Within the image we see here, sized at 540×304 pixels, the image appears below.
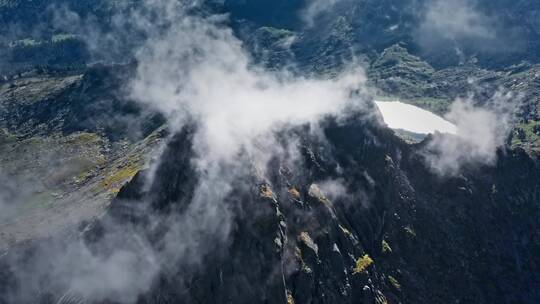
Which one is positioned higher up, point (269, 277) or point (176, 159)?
point (176, 159)

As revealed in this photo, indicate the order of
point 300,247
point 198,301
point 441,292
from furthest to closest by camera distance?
point 441,292 → point 300,247 → point 198,301

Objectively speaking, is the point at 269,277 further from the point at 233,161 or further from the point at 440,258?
the point at 440,258

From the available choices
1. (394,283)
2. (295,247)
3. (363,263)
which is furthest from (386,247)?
(295,247)

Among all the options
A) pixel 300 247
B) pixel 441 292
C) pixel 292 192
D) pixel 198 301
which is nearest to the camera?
pixel 198 301

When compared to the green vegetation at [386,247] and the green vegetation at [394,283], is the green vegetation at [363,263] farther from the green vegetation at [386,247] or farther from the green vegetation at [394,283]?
the green vegetation at [386,247]

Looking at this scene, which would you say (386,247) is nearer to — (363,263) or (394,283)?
(394,283)

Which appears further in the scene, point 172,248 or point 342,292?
point 342,292

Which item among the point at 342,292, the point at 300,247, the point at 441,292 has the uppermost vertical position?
the point at 300,247

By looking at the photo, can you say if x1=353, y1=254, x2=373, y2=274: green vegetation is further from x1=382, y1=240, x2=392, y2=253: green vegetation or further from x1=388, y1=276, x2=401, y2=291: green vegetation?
x1=382, y1=240, x2=392, y2=253: green vegetation

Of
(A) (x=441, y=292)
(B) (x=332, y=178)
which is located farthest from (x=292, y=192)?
(A) (x=441, y=292)
